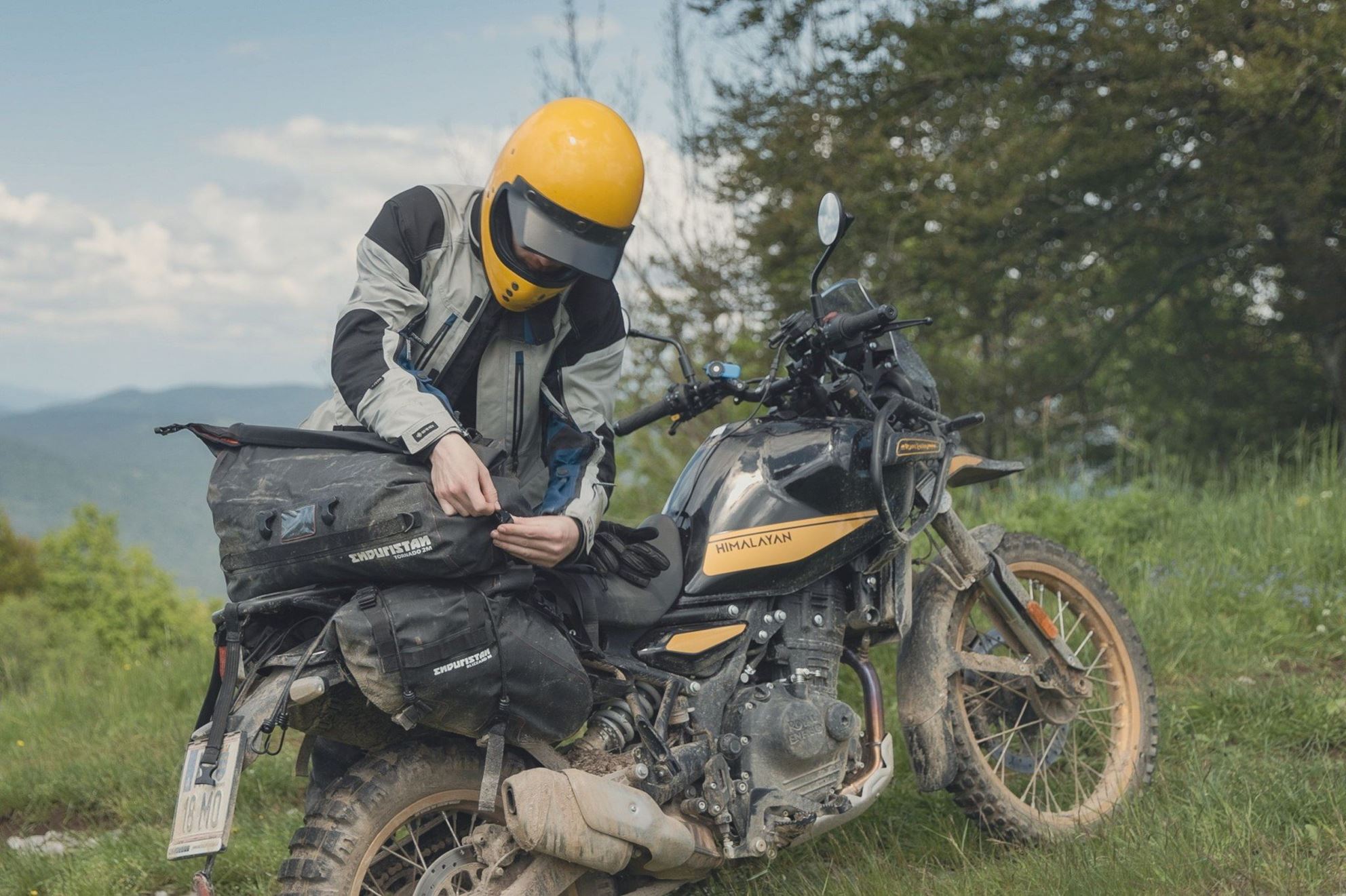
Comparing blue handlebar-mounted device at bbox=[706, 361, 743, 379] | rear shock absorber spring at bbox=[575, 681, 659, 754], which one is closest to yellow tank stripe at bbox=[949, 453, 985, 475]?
blue handlebar-mounted device at bbox=[706, 361, 743, 379]

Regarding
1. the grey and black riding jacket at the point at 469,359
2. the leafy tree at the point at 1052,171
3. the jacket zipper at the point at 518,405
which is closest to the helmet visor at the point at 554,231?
the grey and black riding jacket at the point at 469,359

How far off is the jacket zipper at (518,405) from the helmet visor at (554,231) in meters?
0.34

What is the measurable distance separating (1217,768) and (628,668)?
6.84 ft

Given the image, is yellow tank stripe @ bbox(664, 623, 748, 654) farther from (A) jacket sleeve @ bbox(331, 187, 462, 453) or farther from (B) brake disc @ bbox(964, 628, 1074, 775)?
(B) brake disc @ bbox(964, 628, 1074, 775)

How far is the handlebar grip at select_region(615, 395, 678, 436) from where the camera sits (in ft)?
11.2

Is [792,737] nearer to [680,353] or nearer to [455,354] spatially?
[680,353]

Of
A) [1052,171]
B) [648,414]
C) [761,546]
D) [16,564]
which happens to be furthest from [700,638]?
[16,564]

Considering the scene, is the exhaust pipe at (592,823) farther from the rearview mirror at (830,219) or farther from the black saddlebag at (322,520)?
the rearview mirror at (830,219)

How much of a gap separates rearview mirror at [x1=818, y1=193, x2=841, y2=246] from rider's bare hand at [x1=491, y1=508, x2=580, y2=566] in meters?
1.02

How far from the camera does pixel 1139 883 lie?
9.27 feet

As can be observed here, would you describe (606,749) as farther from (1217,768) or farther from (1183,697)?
(1183,697)

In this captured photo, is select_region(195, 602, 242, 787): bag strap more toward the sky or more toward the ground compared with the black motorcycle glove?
more toward the ground

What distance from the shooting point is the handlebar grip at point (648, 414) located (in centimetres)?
341

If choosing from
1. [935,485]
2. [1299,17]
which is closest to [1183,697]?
[935,485]
